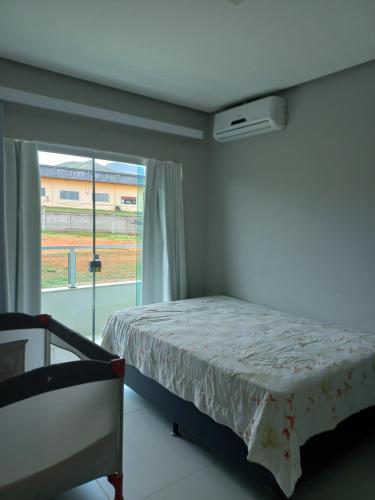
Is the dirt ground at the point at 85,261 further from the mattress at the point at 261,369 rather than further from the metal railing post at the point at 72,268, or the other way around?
the mattress at the point at 261,369

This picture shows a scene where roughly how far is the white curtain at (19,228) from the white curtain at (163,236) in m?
1.04

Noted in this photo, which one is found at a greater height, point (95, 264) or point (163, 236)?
point (163, 236)

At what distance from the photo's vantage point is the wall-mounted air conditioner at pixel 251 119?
10.1ft

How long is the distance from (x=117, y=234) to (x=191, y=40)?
5.85 feet

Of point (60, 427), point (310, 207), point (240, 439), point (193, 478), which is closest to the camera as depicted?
point (60, 427)

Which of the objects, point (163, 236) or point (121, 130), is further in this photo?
point (163, 236)

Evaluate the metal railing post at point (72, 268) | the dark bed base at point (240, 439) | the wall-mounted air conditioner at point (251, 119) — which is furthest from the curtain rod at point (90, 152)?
the dark bed base at point (240, 439)

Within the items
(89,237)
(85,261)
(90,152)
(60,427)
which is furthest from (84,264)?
(60,427)

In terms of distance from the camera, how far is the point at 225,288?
3.86m

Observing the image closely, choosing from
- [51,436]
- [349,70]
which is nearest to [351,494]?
[51,436]

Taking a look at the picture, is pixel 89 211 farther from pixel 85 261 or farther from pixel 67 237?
pixel 85 261

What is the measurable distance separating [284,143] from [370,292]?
4.79 feet

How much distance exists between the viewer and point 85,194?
3223mm

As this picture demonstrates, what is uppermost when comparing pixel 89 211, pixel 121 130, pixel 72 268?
pixel 121 130
